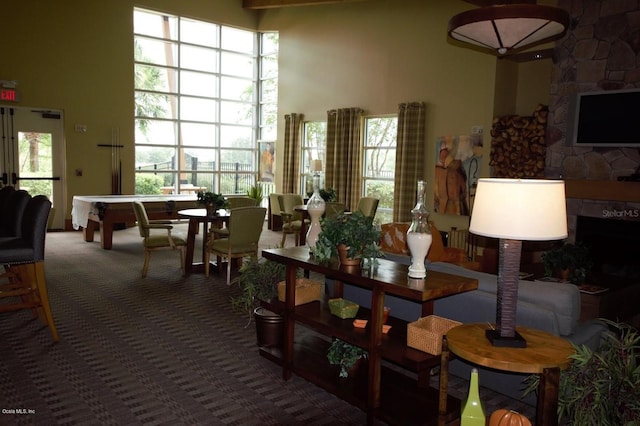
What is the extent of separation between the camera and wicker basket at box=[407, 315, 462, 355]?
266 centimetres

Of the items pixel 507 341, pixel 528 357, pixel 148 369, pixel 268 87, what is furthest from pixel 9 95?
pixel 528 357

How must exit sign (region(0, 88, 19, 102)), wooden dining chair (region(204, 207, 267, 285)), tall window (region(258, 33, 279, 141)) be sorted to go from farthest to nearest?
tall window (region(258, 33, 279, 141)) → exit sign (region(0, 88, 19, 102)) → wooden dining chair (region(204, 207, 267, 285))

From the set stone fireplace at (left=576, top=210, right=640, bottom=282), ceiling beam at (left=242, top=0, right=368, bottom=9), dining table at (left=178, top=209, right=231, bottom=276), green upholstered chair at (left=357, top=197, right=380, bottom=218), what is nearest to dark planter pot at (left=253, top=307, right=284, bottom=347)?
dining table at (left=178, top=209, right=231, bottom=276)

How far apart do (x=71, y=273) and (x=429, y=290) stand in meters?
5.26

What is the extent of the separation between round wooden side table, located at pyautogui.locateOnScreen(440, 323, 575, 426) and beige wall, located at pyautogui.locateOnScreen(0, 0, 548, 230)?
5.92 metres

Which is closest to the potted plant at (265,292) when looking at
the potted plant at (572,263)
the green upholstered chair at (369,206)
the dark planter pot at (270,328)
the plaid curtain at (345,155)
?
the dark planter pot at (270,328)

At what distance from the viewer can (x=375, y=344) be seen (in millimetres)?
2758

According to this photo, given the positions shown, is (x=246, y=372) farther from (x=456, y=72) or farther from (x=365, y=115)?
(x=365, y=115)

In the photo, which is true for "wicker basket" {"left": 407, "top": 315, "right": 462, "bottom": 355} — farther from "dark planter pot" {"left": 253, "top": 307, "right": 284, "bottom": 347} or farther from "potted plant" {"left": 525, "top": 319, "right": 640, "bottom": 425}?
"dark planter pot" {"left": 253, "top": 307, "right": 284, "bottom": 347}

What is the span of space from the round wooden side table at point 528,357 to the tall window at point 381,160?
733cm

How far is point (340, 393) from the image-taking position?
297cm

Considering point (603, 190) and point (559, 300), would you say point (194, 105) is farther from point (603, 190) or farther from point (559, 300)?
point (559, 300)

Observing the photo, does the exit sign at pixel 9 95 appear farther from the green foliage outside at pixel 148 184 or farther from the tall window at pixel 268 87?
the tall window at pixel 268 87

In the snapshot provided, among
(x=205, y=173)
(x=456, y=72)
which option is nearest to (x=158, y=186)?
(x=205, y=173)
